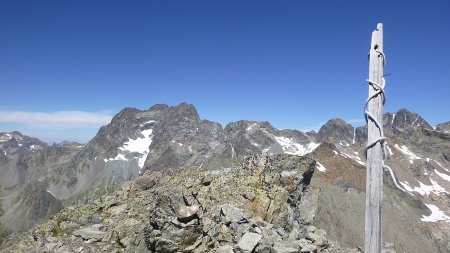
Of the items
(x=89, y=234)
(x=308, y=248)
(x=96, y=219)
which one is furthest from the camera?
(x=96, y=219)

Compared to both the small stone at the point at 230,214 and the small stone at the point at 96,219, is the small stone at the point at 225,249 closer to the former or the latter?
the small stone at the point at 230,214

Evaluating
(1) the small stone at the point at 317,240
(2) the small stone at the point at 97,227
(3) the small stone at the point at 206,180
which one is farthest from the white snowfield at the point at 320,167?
(1) the small stone at the point at 317,240

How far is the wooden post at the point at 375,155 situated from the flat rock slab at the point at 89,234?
19733 mm

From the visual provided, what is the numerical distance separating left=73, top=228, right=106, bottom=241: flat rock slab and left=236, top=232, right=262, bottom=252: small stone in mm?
10968

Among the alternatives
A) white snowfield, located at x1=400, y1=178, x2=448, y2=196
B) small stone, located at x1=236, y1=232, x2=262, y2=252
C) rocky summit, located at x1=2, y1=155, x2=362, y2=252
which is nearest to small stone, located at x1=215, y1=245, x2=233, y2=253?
rocky summit, located at x1=2, y1=155, x2=362, y2=252

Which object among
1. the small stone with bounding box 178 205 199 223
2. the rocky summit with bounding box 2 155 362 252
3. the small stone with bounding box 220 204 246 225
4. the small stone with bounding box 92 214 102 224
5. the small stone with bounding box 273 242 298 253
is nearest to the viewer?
the small stone with bounding box 273 242 298 253

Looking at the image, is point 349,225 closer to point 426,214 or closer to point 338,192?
point 338,192

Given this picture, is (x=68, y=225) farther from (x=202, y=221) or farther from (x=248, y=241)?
(x=248, y=241)

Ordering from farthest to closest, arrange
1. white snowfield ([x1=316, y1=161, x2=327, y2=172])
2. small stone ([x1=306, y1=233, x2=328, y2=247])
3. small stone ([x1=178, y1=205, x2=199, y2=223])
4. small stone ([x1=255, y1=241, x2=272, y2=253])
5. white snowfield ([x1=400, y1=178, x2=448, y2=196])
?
white snowfield ([x1=400, y1=178, x2=448, y2=196]), white snowfield ([x1=316, y1=161, x2=327, y2=172]), small stone ([x1=178, y1=205, x2=199, y2=223]), small stone ([x1=306, y1=233, x2=328, y2=247]), small stone ([x1=255, y1=241, x2=272, y2=253])

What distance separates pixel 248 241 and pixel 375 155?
10.2 m

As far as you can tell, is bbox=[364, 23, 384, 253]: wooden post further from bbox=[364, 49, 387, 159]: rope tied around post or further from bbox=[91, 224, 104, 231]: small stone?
bbox=[91, 224, 104, 231]: small stone

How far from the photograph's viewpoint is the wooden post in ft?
22.7

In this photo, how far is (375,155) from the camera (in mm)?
6930

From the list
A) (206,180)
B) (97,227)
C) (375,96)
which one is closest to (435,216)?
(206,180)
